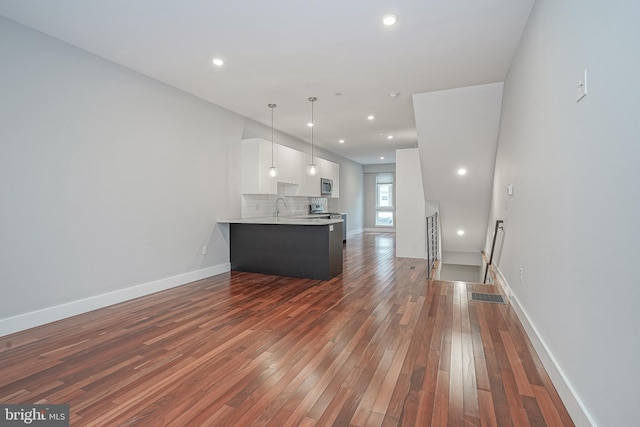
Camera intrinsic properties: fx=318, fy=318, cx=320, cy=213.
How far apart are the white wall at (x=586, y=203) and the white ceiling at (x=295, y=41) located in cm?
73

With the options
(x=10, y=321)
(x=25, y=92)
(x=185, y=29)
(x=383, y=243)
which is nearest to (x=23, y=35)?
(x=25, y=92)

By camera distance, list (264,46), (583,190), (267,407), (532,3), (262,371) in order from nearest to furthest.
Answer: (583,190), (267,407), (262,371), (532,3), (264,46)

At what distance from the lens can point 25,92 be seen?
10.2 feet

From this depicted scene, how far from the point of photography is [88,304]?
3.63 meters

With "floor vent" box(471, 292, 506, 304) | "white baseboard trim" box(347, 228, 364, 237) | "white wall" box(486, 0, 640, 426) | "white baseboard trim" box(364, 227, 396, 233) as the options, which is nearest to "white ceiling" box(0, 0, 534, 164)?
"white wall" box(486, 0, 640, 426)

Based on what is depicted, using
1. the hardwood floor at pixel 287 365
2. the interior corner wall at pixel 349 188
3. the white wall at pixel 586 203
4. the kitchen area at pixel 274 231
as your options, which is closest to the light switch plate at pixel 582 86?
the white wall at pixel 586 203

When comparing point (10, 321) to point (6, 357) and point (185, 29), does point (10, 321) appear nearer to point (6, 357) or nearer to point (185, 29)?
point (6, 357)

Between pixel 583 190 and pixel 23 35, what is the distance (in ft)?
15.7

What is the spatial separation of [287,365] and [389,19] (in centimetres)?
314

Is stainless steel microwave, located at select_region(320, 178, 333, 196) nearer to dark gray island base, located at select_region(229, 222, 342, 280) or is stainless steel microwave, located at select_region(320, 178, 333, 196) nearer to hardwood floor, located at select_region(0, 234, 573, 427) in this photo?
dark gray island base, located at select_region(229, 222, 342, 280)

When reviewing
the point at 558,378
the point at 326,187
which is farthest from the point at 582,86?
the point at 326,187

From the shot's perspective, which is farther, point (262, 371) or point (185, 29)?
point (185, 29)

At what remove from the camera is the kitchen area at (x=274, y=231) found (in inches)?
201

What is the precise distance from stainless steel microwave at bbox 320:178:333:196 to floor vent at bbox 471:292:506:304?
5.04m
